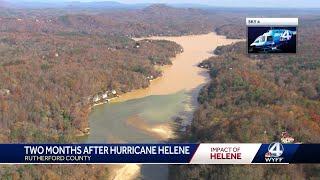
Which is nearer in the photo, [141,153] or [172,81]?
[141,153]

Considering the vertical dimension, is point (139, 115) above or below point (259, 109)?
below

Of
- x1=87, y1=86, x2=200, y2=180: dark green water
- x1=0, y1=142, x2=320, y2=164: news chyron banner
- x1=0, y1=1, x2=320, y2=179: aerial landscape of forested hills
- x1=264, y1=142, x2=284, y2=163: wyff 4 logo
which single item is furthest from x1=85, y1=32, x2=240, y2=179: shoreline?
x1=264, y1=142, x2=284, y2=163: wyff 4 logo

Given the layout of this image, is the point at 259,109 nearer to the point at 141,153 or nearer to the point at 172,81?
the point at 141,153

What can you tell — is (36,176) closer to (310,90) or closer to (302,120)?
(302,120)

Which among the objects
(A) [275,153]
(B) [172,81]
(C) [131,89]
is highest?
(A) [275,153]

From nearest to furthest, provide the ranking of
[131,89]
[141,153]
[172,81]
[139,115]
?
1. [141,153]
2. [139,115]
3. [131,89]
4. [172,81]

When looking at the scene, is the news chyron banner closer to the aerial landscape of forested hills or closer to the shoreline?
the aerial landscape of forested hills

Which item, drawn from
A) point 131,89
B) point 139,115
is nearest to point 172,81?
point 131,89
